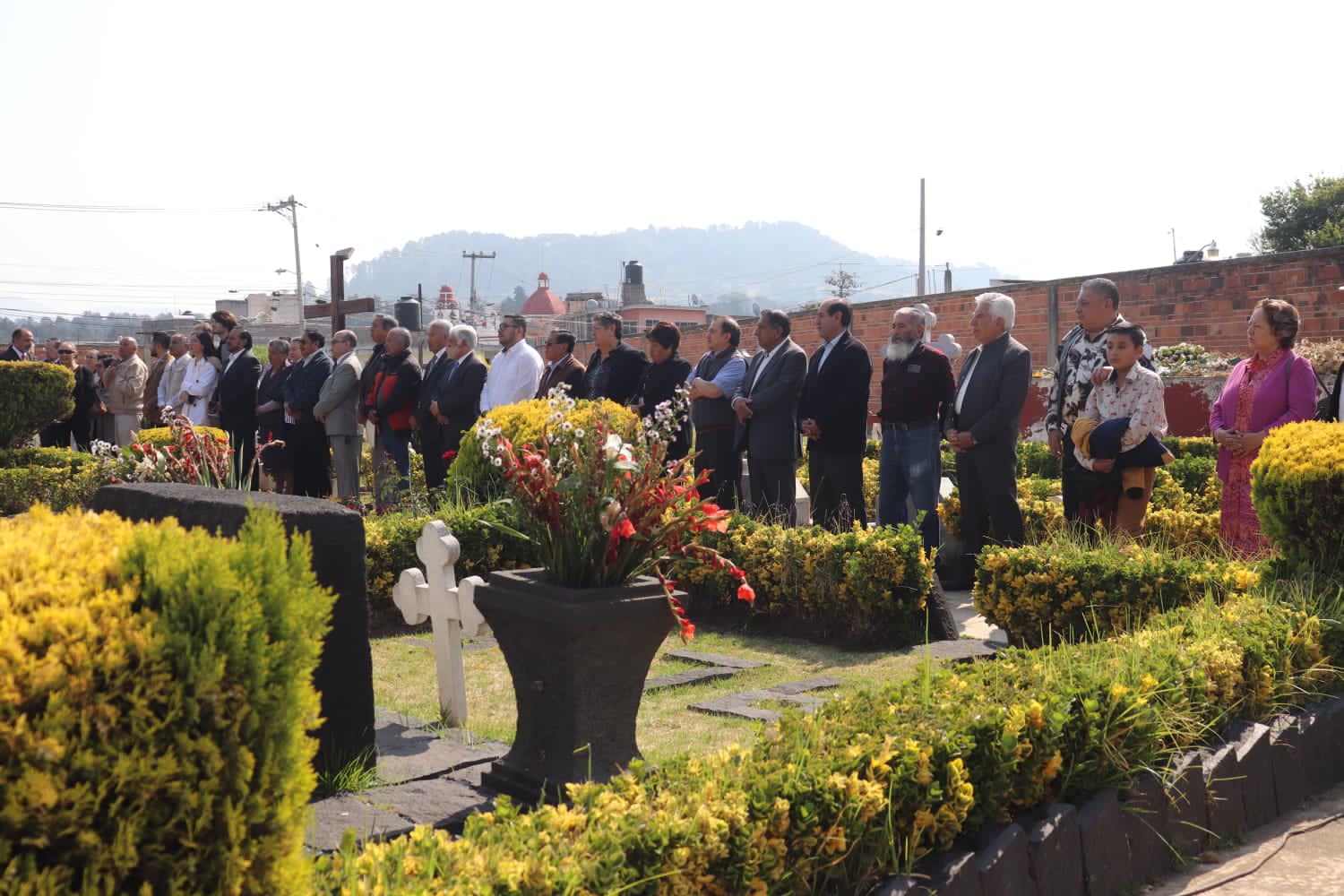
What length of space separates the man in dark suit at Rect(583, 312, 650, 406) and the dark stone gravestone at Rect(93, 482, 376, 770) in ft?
19.1

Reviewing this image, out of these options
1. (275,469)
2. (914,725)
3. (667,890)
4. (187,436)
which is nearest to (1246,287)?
(275,469)

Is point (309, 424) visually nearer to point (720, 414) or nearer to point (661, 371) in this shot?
point (661, 371)

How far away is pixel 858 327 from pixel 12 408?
12249mm

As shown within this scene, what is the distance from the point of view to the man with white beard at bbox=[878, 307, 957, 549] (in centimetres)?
786

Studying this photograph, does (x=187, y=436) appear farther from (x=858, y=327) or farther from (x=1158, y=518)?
(x=858, y=327)

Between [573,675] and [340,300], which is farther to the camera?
[340,300]

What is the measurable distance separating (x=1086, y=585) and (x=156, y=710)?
4546 mm

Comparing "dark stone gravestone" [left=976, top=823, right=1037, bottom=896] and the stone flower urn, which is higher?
the stone flower urn

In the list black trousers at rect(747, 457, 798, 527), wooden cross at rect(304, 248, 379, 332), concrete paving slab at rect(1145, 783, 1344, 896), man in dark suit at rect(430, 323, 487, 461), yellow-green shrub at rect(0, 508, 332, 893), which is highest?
wooden cross at rect(304, 248, 379, 332)

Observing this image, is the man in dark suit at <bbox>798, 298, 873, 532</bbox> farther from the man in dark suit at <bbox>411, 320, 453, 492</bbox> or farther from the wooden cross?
the wooden cross

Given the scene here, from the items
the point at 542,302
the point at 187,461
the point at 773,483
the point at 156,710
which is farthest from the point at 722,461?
the point at 542,302

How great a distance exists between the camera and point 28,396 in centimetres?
1266

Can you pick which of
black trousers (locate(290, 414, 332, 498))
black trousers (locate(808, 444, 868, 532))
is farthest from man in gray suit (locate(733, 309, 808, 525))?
black trousers (locate(290, 414, 332, 498))

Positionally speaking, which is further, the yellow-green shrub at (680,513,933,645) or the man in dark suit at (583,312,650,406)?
the man in dark suit at (583,312,650,406)
